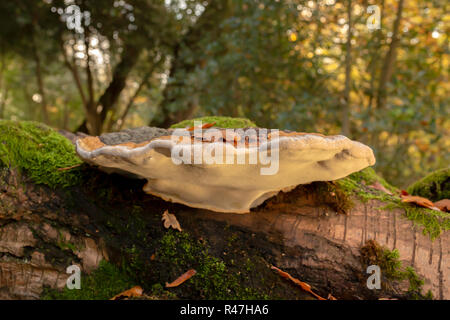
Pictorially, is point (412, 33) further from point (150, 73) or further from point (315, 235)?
point (150, 73)

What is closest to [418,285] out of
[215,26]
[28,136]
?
[28,136]

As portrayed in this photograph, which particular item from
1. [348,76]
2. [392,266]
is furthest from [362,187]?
[348,76]

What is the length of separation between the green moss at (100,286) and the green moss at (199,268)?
0.70 feet

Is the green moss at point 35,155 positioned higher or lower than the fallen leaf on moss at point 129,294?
higher

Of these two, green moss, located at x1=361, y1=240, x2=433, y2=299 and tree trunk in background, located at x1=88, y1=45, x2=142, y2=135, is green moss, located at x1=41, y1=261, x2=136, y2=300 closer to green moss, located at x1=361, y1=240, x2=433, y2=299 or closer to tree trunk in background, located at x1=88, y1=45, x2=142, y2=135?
green moss, located at x1=361, y1=240, x2=433, y2=299

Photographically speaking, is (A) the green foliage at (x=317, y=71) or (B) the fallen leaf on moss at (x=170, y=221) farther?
(A) the green foliage at (x=317, y=71)

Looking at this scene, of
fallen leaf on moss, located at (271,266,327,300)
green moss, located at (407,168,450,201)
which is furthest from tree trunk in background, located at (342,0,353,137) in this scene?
fallen leaf on moss, located at (271,266,327,300)

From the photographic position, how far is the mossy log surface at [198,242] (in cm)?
138

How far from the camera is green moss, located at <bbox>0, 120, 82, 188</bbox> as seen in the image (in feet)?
5.20

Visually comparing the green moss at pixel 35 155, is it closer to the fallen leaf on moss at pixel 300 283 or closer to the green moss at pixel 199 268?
the green moss at pixel 199 268

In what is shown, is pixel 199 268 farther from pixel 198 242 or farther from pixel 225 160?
pixel 225 160

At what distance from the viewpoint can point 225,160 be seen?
1.04 metres

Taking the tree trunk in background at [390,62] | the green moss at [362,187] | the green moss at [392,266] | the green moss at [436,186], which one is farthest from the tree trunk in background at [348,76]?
the green moss at [392,266]

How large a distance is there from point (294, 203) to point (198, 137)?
62 cm
